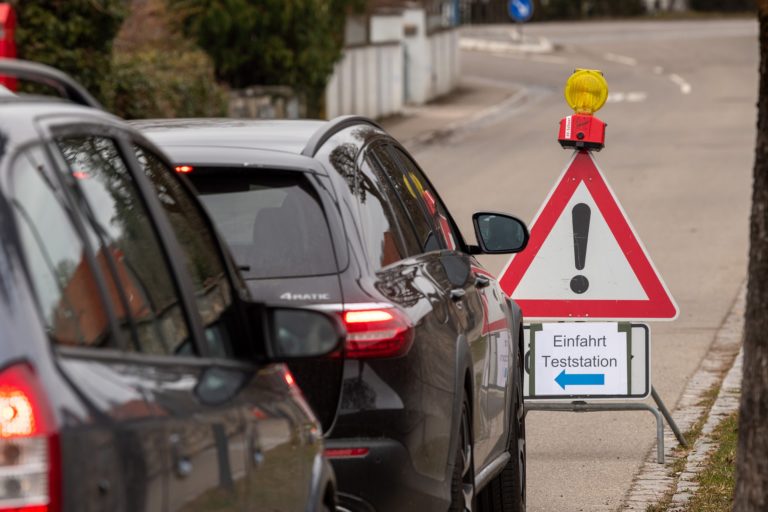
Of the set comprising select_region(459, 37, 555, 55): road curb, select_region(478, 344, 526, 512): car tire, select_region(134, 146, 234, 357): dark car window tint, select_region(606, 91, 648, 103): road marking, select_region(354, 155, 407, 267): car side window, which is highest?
select_region(134, 146, 234, 357): dark car window tint

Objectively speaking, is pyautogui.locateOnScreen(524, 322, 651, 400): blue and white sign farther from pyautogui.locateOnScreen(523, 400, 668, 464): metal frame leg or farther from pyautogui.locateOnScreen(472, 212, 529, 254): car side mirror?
pyautogui.locateOnScreen(472, 212, 529, 254): car side mirror

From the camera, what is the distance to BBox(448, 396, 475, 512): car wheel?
5496 millimetres

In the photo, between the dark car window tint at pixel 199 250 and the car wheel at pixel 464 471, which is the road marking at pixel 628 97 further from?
the dark car window tint at pixel 199 250

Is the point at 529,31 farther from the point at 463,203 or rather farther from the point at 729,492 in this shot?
the point at 729,492

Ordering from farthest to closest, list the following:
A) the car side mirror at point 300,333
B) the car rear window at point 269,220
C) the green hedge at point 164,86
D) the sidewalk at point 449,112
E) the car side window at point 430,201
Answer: the sidewalk at point 449,112 → the green hedge at point 164,86 → the car side window at point 430,201 → the car rear window at point 269,220 → the car side mirror at point 300,333

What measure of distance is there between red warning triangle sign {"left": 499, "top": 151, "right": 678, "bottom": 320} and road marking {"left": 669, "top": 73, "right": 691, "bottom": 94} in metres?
37.9

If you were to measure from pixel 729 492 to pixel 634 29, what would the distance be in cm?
7240

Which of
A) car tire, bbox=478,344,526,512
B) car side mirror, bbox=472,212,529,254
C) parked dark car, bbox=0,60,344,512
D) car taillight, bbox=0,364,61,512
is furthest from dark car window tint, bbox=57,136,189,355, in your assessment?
car side mirror, bbox=472,212,529,254

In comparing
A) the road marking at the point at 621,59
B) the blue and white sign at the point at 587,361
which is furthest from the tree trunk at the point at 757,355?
the road marking at the point at 621,59

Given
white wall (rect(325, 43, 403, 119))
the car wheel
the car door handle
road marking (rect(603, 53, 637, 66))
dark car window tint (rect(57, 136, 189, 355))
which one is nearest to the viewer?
dark car window tint (rect(57, 136, 189, 355))

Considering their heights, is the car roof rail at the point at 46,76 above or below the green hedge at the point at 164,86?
above

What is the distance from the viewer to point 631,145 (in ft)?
101

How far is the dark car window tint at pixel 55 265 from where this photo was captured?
9.27 ft

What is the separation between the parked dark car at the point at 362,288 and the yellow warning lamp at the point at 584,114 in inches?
86.5
